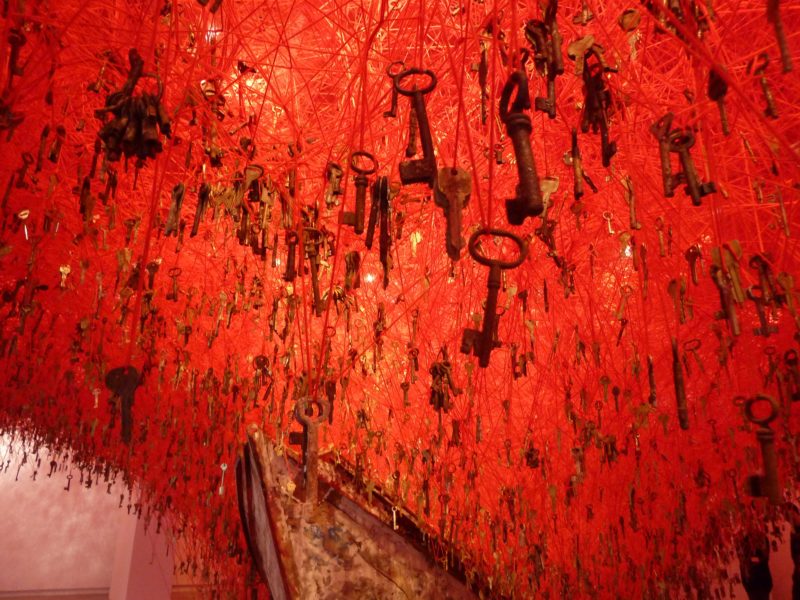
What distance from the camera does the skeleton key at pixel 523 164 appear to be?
1331 millimetres

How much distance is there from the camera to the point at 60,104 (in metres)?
3.64

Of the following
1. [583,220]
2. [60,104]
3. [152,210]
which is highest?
[60,104]

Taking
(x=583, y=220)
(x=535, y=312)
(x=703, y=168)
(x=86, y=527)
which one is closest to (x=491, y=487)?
(x=535, y=312)

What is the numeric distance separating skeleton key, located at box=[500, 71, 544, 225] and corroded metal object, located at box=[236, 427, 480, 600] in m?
4.47

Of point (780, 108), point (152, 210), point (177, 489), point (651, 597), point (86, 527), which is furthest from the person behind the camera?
point (86, 527)

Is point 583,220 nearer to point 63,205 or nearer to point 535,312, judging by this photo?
point 535,312

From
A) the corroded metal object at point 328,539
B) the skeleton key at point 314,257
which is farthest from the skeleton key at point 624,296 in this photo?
the corroded metal object at point 328,539

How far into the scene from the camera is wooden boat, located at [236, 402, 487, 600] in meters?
5.09

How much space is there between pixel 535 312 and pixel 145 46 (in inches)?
149

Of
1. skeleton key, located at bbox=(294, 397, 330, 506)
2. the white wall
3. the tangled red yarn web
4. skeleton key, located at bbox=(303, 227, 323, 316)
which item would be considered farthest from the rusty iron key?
the white wall

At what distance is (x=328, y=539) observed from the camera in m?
5.23

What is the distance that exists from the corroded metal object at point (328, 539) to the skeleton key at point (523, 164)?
4469 millimetres

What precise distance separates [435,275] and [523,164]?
374cm

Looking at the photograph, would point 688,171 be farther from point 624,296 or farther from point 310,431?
point 624,296
